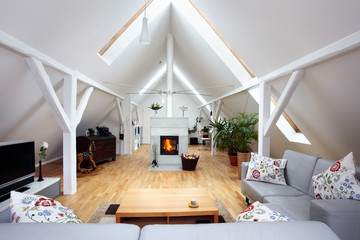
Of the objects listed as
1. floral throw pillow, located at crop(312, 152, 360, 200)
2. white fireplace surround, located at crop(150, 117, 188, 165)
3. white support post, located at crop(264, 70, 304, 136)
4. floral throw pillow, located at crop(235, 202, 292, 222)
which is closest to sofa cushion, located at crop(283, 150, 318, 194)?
floral throw pillow, located at crop(312, 152, 360, 200)

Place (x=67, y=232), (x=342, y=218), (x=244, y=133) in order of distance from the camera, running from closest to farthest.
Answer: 1. (x=67, y=232)
2. (x=342, y=218)
3. (x=244, y=133)

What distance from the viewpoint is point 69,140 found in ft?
11.1

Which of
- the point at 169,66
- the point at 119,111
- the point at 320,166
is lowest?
the point at 320,166

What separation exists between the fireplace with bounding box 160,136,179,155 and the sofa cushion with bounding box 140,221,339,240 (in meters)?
5.11

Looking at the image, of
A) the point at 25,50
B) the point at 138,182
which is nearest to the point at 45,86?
the point at 25,50

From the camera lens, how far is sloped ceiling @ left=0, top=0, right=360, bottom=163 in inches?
76.7

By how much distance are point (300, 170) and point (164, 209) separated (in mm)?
1975

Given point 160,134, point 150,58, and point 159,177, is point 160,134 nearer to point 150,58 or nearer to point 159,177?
point 159,177

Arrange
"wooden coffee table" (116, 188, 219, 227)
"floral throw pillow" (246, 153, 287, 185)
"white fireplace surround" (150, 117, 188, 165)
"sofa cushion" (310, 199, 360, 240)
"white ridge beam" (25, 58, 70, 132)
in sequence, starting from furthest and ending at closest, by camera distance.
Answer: "white fireplace surround" (150, 117, 188, 165), "floral throw pillow" (246, 153, 287, 185), "white ridge beam" (25, 58, 70, 132), "wooden coffee table" (116, 188, 219, 227), "sofa cushion" (310, 199, 360, 240)

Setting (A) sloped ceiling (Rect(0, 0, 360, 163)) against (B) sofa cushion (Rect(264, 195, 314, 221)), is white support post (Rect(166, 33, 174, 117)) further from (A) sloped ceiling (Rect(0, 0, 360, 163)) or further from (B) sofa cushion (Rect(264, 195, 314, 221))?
(B) sofa cushion (Rect(264, 195, 314, 221))

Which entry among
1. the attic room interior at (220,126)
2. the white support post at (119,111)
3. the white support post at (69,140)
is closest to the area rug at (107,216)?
the attic room interior at (220,126)

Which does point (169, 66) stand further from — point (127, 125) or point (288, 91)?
point (288, 91)

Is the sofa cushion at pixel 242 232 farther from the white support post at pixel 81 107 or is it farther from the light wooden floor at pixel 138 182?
the white support post at pixel 81 107

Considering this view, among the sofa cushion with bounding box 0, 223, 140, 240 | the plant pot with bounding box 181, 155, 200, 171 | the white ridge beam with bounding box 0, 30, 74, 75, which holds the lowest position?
the plant pot with bounding box 181, 155, 200, 171
